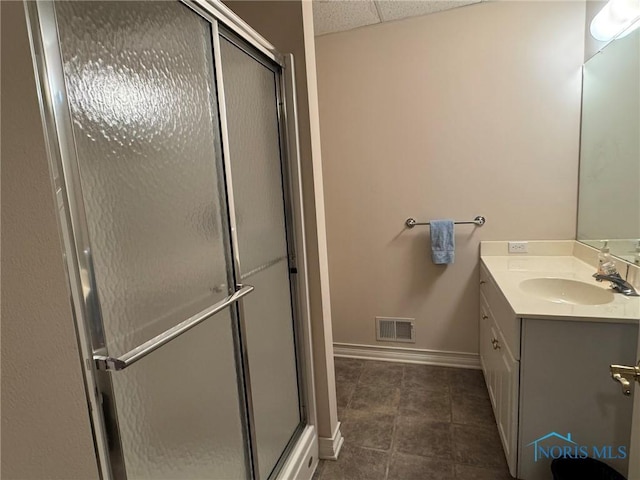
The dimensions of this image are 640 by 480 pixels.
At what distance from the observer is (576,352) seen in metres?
1.42

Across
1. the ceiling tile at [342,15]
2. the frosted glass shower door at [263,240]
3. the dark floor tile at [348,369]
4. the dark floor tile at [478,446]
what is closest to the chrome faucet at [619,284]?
the dark floor tile at [478,446]

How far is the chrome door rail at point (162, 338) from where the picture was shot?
2.30ft

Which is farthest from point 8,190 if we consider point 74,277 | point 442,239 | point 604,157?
point 604,157

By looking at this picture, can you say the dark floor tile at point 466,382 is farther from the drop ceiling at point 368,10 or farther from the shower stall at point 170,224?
the drop ceiling at point 368,10

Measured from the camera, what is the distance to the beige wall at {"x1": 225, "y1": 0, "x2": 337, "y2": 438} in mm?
1519

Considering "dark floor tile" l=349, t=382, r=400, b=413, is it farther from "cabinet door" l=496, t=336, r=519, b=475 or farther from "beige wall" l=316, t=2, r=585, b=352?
"cabinet door" l=496, t=336, r=519, b=475

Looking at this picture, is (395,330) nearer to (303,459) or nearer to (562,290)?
(562,290)

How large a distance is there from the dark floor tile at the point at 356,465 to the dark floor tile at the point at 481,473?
36 centimetres

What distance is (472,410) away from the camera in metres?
2.12

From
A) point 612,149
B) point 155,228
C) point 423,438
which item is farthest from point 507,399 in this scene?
point 155,228

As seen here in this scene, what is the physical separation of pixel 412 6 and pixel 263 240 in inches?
74.0

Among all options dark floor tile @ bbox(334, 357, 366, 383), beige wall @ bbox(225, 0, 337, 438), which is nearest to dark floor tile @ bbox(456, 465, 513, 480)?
beige wall @ bbox(225, 0, 337, 438)

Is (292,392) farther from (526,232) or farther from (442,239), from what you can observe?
(526,232)

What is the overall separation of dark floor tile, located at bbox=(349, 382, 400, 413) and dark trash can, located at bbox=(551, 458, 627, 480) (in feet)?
2.95
